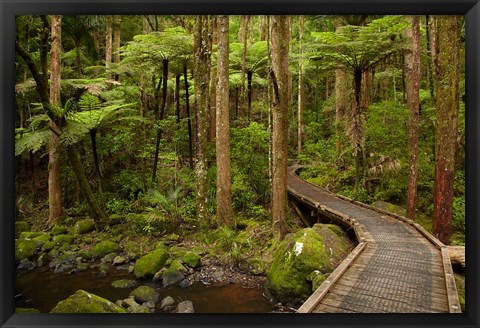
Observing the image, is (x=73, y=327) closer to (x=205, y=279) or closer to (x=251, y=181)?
(x=205, y=279)

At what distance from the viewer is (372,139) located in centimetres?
1037

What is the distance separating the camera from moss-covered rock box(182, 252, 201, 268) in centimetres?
660

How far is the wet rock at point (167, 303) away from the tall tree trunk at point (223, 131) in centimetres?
270

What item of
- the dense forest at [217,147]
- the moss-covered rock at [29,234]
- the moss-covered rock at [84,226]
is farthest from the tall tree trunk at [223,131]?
the moss-covered rock at [29,234]

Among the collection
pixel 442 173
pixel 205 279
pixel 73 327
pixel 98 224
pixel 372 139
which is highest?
pixel 372 139

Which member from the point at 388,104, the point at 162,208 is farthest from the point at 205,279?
the point at 388,104

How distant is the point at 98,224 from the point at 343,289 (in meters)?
6.83

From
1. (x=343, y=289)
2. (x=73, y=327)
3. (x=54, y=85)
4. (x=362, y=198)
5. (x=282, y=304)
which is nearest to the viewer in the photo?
(x=73, y=327)

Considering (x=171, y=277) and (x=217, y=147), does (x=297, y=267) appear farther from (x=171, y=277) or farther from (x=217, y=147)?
(x=217, y=147)

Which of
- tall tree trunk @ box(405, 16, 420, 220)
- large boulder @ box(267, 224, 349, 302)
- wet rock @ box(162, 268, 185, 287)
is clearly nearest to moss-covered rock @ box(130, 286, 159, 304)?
wet rock @ box(162, 268, 185, 287)

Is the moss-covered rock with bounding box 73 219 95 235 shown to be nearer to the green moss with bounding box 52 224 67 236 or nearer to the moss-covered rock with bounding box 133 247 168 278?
the green moss with bounding box 52 224 67 236

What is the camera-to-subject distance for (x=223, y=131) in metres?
7.66

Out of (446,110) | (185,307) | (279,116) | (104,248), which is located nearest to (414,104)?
(446,110)

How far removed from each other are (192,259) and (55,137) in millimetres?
4776
